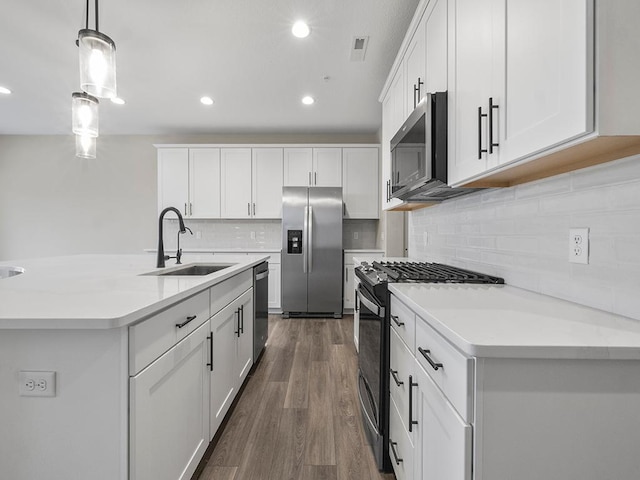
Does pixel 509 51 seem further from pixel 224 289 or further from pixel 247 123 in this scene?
pixel 247 123

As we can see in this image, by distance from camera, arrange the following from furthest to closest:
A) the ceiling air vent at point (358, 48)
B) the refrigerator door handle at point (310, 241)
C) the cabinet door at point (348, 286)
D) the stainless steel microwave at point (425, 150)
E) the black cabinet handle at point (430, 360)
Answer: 1. the cabinet door at point (348, 286)
2. the refrigerator door handle at point (310, 241)
3. the ceiling air vent at point (358, 48)
4. the stainless steel microwave at point (425, 150)
5. the black cabinet handle at point (430, 360)

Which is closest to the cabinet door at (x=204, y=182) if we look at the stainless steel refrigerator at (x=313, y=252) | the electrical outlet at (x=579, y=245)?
the stainless steel refrigerator at (x=313, y=252)

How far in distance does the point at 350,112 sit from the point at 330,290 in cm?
234

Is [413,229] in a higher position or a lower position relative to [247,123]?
lower

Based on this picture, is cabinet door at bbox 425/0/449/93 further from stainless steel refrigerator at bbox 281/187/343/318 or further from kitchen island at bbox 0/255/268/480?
stainless steel refrigerator at bbox 281/187/343/318

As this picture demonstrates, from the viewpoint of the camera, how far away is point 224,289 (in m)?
1.87

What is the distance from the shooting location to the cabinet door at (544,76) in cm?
77

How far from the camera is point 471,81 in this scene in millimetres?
1310

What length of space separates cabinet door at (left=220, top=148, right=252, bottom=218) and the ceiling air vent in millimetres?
2362

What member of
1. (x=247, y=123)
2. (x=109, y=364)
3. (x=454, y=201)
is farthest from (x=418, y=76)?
(x=247, y=123)

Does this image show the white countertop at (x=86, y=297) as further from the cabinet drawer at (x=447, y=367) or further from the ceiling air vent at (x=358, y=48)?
the ceiling air vent at (x=358, y=48)

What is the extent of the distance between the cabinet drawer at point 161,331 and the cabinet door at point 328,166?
11.2ft

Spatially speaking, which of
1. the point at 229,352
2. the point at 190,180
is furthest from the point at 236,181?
the point at 229,352

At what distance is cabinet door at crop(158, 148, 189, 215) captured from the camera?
4.75m
